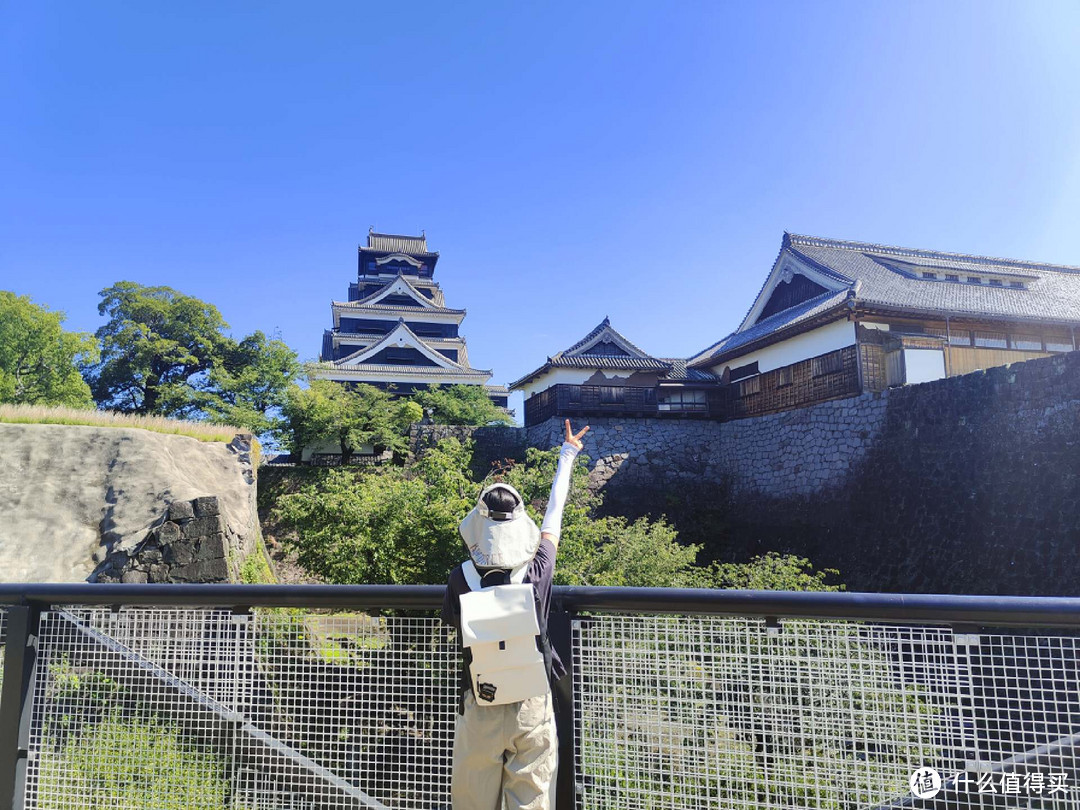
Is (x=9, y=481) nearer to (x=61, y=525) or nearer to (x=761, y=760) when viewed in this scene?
(x=61, y=525)

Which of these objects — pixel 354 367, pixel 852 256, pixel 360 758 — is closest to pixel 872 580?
pixel 852 256

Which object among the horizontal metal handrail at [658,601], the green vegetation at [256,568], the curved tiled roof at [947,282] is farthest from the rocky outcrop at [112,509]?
the curved tiled roof at [947,282]

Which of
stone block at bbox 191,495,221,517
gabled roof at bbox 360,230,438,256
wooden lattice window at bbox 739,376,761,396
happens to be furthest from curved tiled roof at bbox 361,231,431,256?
stone block at bbox 191,495,221,517

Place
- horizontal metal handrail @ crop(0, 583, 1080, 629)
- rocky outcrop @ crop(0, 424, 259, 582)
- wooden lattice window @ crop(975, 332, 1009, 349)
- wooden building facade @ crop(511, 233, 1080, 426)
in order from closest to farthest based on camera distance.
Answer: horizontal metal handrail @ crop(0, 583, 1080, 629), rocky outcrop @ crop(0, 424, 259, 582), wooden building facade @ crop(511, 233, 1080, 426), wooden lattice window @ crop(975, 332, 1009, 349)

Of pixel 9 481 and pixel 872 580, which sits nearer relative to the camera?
pixel 9 481

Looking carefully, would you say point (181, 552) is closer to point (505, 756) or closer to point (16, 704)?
point (16, 704)

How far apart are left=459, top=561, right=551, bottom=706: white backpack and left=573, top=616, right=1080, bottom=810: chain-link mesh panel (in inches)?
8.6

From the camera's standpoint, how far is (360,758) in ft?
5.64

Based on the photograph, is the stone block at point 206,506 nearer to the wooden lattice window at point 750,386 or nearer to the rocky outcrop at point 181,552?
the rocky outcrop at point 181,552

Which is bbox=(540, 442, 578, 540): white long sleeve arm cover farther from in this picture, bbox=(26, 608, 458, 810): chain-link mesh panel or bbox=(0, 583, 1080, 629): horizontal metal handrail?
bbox=(26, 608, 458, 810): chain-link mesh panel

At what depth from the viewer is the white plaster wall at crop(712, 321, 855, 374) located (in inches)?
529

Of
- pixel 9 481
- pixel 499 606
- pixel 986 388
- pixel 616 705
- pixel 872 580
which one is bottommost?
pixel 872 580

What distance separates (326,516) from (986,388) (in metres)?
10.4

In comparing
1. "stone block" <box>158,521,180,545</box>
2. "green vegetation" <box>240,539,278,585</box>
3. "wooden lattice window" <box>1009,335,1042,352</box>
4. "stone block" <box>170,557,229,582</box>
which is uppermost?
"wooden lattice window" <box>1009,335,1042,352</box>
